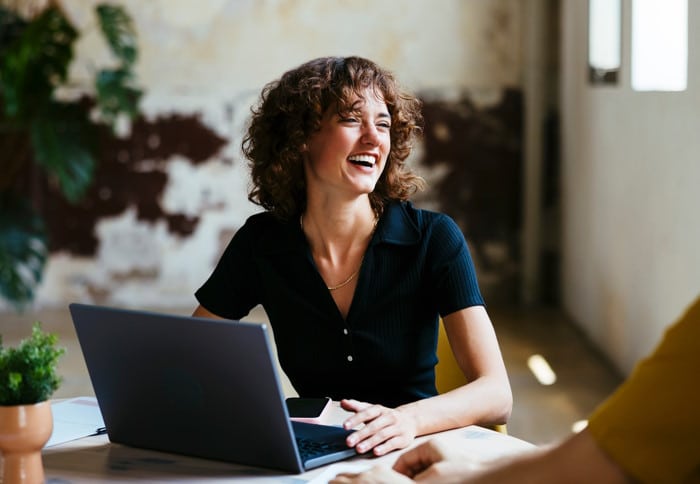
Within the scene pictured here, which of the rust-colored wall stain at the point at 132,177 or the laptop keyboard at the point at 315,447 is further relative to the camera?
the rust-colored wall stain at the point at 132,177

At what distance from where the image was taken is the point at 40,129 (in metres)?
5.93

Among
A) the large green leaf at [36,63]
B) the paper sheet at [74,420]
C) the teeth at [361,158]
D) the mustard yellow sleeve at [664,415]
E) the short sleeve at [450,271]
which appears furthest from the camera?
the large green leaf at [36,63]

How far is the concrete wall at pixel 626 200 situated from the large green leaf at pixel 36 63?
9.65 feet

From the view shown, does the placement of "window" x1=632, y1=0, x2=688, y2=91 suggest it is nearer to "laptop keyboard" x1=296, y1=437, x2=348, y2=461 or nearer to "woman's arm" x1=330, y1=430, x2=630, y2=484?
"laptop keyboard" x1=296, y1=437, x2=348, y2=461

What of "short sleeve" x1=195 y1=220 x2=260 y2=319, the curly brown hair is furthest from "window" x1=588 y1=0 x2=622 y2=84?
"short sleeve" x1=195 y1=220 x2=260 y2=319

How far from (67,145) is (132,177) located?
933 mm

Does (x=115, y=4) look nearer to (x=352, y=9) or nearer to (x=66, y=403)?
(x=352, y=9)

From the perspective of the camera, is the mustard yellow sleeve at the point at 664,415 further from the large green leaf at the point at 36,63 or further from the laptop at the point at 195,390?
the large green leaf at the point at 36,63

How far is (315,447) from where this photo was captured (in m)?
1.66

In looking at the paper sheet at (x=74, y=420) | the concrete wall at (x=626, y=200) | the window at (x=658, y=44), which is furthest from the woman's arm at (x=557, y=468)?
the window at (x=658, y=44)

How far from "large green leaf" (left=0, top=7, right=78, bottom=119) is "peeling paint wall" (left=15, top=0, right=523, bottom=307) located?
875 mm

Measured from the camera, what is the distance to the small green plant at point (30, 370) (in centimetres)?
140

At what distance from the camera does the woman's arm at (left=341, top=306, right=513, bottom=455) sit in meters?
1.72

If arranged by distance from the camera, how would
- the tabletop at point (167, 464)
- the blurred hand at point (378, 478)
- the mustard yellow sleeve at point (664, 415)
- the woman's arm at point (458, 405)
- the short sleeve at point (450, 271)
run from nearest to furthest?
the mustard yellow sleeve at point (664, 415)
the blurred hand at point (378, 478)
the tabletop at point (167, 464)
the woman's arm at point (458, 405)
the short sleeve at point (450, 271)
